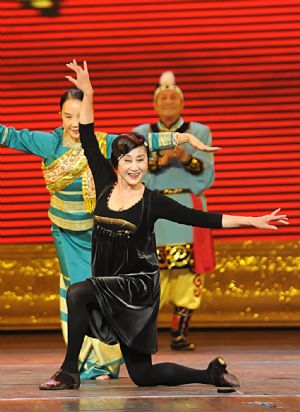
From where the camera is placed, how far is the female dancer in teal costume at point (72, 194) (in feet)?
20.6

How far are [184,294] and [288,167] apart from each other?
153cm

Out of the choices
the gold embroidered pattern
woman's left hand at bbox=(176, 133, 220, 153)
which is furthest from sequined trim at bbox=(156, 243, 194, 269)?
woman's left hand at bbox=(176, 133, 220, 153)

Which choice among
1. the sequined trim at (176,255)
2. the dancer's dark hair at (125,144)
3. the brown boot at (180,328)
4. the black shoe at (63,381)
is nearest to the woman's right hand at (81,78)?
the dancer's dark hair at (125,144)

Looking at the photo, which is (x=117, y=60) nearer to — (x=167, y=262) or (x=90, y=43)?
(x=90, y=43)

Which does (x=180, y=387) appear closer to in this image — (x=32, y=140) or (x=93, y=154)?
(x=93, y=154)

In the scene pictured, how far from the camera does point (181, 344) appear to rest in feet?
25.8

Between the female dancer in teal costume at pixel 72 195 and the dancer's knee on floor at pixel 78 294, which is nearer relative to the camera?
the dancer's knee on floor at pixel 78 294

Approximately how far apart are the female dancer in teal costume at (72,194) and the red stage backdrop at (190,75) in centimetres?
262

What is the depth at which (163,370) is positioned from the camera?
5516 millimetres

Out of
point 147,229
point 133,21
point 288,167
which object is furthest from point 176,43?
point 147,229

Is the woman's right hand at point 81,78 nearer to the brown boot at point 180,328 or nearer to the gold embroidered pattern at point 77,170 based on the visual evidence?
the gold embroidered pattern at point 77,170

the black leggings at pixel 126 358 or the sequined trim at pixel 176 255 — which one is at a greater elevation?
the sequined trim at pixel 176 255

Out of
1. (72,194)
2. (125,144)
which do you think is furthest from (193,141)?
(72,194)

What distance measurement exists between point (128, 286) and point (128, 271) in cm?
8
